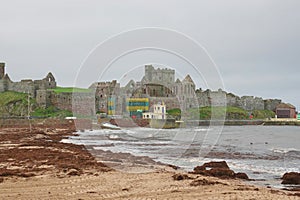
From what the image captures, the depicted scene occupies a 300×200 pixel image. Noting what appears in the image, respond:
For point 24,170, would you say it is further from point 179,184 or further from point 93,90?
point 93,90

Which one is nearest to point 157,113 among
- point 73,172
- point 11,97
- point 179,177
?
point 11,97

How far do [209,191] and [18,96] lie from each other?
262 feet

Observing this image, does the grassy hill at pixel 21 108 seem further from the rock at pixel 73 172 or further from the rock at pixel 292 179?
the rock at pixel 292 179

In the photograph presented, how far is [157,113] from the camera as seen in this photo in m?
93.6

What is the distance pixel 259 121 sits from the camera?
125562 millimetres

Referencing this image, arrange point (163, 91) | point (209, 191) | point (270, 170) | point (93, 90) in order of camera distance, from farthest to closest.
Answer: point (163, 91)
point (93, 90)
point (270, 170)
point (209, 191)

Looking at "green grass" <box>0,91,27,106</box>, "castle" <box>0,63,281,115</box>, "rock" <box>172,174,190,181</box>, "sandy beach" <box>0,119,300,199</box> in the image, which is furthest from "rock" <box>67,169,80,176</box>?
"green grass" <box>0,91,27,106</box>

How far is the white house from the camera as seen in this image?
90125mm

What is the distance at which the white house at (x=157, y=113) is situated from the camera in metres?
90.1

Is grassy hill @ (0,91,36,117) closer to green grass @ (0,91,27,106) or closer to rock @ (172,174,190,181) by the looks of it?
green grass @ (0,91,27,106)

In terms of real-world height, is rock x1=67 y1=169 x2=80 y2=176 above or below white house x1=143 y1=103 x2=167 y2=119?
below

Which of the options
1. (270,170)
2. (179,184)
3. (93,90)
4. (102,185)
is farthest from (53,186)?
(93,90)

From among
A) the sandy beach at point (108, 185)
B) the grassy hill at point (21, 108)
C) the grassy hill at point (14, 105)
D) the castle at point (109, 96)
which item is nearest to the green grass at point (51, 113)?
the grassy hill at point (21, 108)

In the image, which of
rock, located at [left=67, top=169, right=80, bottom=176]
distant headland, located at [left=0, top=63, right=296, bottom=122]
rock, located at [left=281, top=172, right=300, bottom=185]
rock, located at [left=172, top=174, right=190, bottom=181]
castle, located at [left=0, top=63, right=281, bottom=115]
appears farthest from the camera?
castle, located at [left=0, top=63, right=281, bottom=115]
